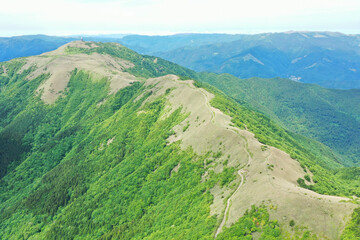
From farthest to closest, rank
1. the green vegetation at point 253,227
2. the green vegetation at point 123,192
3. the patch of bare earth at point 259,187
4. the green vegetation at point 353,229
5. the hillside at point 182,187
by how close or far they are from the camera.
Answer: the green vegetation at point 123,192, the hillside at point 182,187, the patch of bare earth at point 259,187, the green vegetation at point 253,227, the green vegetation at point 353,229

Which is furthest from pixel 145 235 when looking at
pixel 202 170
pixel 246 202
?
pixel 246 202

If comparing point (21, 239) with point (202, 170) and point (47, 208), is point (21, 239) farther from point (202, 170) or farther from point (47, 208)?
point (202, 170)

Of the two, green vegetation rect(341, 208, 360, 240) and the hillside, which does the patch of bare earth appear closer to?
the hillside

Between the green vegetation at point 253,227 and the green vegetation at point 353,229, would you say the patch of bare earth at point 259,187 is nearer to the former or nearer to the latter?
the green vegetation at point 353,229

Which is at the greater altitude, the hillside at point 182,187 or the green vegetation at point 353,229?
the green vegetation at point 353,229

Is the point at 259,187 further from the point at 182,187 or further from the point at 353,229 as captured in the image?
the point at 182,187

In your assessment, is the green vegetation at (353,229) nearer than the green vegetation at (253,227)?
Yes

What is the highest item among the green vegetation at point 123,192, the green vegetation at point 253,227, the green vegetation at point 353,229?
the green vegetation at point 353,229

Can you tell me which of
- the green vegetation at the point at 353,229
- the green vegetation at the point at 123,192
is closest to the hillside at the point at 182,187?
the green vegetation at the point at 353,229
